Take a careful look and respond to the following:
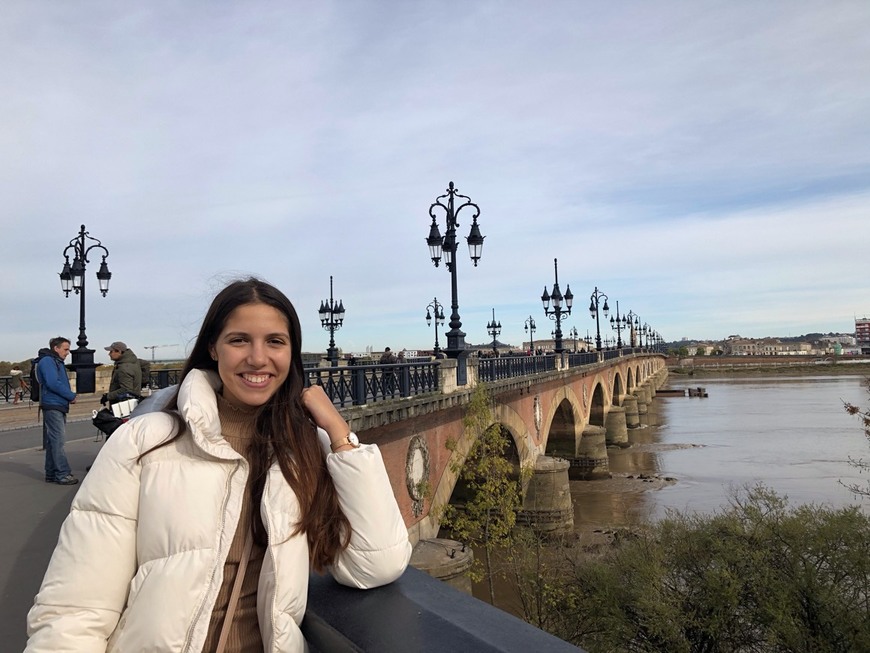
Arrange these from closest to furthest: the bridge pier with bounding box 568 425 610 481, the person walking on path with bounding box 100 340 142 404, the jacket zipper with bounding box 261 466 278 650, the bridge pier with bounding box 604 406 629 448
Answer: the jacket zipper with bounding box 261 466 278 650 < the person walking on path with bounding box 100 340 142 404 < the bridge pier with bounding box 568 425 610 481 < the bridge pier with bounding box 604 406 629 448

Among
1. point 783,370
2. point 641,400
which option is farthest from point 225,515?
point 783,370

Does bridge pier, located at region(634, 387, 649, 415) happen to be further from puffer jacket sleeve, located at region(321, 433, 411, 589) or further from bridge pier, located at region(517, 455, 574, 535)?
puffer jacket sleeve, located at region(321, 433, 411, 589)

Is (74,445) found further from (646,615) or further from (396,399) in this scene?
(646,615)

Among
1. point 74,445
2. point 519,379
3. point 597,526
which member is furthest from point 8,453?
point 597,526

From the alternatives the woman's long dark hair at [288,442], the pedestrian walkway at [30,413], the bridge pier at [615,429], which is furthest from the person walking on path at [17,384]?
the bridge pier at [615,429]

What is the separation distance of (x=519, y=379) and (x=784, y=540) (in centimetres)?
906

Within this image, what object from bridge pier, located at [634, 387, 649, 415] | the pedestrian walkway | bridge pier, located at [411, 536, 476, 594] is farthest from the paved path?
bridge pier, located at [634, 387, 649, 415]

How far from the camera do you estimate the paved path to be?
4.61 metres

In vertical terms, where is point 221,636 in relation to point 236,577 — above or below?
below

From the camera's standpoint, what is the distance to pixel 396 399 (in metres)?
11.1

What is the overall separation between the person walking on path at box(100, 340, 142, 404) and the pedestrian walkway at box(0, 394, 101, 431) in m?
7.11

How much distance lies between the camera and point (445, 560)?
11.2 m

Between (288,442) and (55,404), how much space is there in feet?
25.9

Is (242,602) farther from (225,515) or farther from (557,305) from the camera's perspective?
(557,305)
